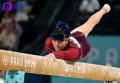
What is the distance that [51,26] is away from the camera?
34.9ft

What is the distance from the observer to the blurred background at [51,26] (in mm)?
8922

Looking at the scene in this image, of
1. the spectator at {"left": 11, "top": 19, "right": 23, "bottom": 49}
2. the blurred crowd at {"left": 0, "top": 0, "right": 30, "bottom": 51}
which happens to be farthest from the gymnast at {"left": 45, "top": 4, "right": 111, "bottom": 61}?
the spectator at {"left": 11, "top": 19, "right": 23, "bottom": 49}

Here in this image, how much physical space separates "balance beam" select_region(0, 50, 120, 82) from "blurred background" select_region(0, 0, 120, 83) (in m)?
2.60

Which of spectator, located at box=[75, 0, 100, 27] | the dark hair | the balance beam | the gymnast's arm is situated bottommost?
the balance beam

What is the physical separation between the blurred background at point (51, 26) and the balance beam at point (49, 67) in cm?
260

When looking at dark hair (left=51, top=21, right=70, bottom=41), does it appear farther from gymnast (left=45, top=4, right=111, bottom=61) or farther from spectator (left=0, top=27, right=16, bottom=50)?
spectator (left=0, top=27, right=16, bottom=50)

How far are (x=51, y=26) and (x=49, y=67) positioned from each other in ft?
20.9

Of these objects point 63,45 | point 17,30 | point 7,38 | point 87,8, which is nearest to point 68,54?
point 63,45

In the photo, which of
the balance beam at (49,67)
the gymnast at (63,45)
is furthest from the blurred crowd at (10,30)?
the balance beam at (49,67)

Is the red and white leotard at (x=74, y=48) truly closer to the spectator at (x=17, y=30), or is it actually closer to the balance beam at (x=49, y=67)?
the balance beam at (x=49, y=67)

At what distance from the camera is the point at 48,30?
10555 mm

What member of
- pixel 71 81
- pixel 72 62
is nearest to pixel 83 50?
pixel 72 62

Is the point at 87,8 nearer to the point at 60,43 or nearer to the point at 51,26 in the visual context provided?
the point at 51,26

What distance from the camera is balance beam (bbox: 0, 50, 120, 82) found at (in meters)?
3.97
